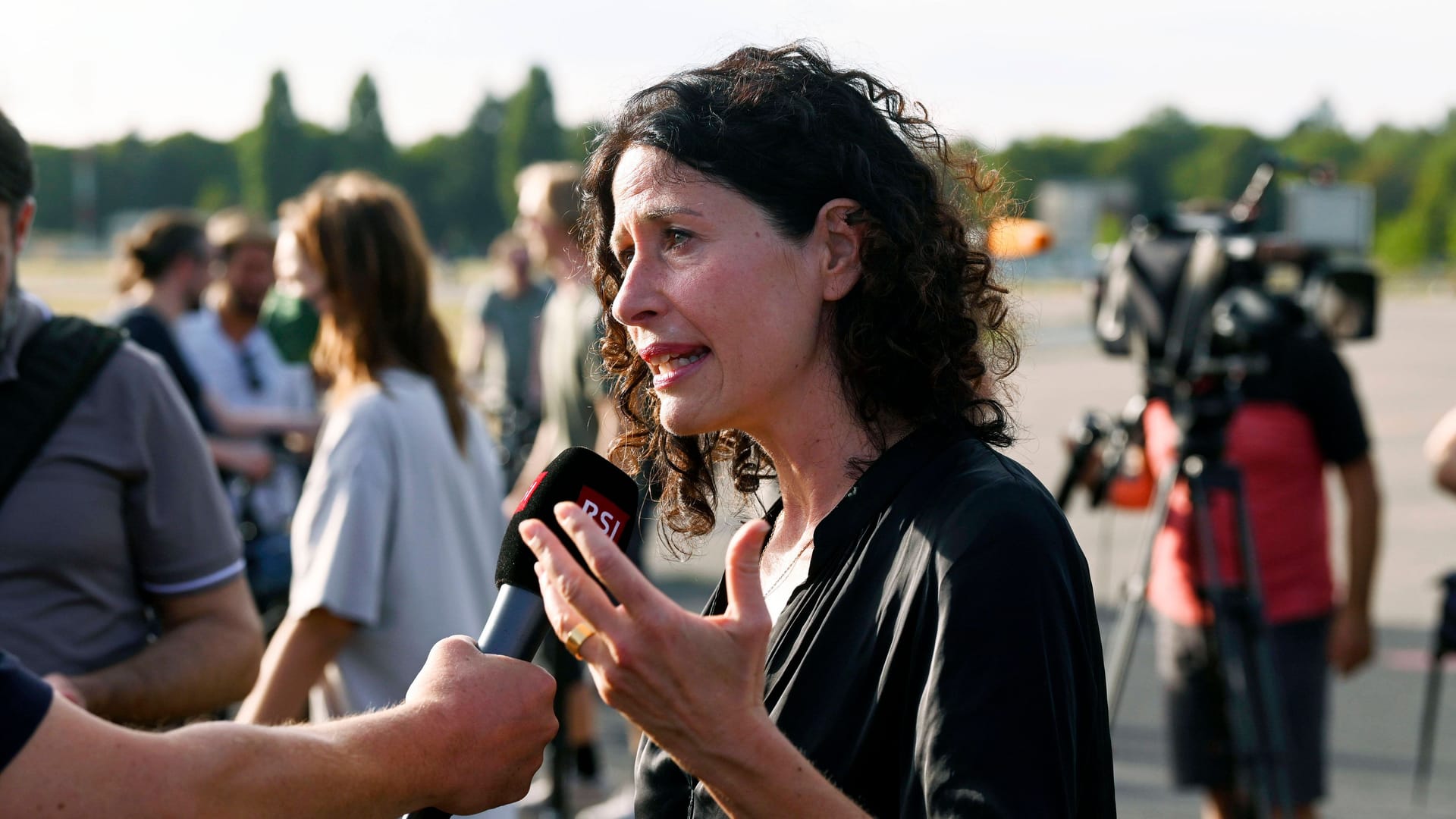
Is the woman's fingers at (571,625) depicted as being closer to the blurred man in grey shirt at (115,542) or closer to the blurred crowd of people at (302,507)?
the blurred crowd of people at (302,507)

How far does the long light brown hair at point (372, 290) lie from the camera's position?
3346mm

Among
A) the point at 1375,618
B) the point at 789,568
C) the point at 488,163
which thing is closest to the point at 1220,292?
the point at 789,568

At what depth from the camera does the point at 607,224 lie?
2.03m

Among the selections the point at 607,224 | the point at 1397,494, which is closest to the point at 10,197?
the point at 607,224

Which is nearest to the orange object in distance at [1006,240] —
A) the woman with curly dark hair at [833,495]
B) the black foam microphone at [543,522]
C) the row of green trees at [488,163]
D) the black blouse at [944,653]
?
the woman with curly dark hair at [833,495]

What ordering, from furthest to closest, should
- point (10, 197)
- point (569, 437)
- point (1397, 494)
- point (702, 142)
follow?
point (1397, 494)
point (569, 437)
point (10, 197)
point (702, 142)

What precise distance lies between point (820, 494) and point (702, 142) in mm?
471

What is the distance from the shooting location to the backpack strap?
7.66ft

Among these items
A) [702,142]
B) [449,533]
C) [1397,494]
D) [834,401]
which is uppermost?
[702,142]

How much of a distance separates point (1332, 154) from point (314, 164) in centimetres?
4899

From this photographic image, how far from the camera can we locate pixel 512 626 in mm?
1707

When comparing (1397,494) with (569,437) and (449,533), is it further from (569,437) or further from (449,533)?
(449,533)

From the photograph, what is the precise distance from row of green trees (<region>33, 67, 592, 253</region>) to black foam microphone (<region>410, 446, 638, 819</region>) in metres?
40.2

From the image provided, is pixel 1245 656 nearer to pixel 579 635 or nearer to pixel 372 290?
pixel 372 290
